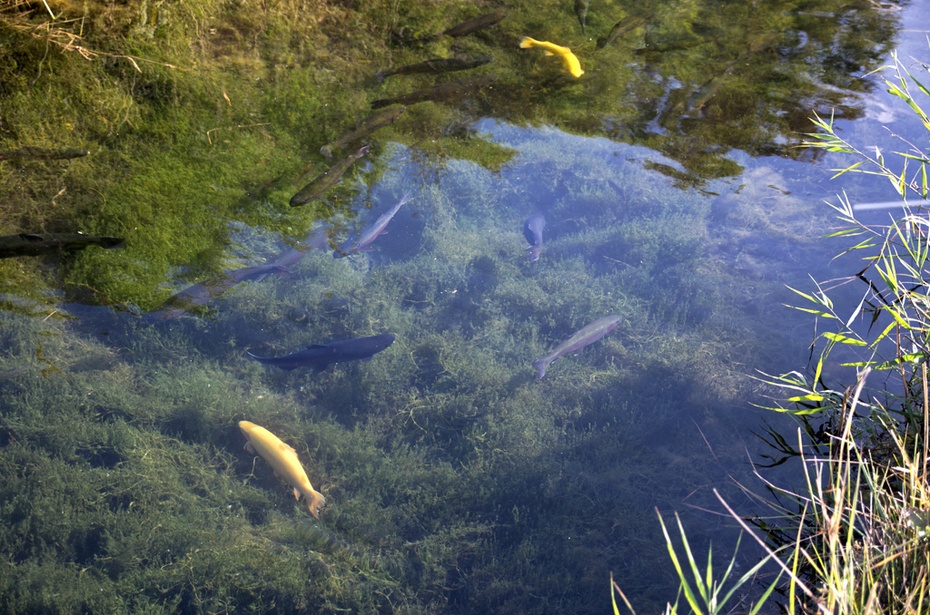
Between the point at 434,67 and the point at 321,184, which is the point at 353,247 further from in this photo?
the point at 434,67

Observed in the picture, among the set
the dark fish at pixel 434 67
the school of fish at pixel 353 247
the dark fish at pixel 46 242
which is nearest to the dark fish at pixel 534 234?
the school of fish at pixel 353 247

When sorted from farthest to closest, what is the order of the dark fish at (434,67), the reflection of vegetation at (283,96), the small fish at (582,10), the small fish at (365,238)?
the small fish at (582,10)
the dark fish at (434,67)
the small fish at (365,238)
the reflection of vegetation at (283,96)

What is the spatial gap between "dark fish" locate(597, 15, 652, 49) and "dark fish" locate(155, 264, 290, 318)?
15.8 feet

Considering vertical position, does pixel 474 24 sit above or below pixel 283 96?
above

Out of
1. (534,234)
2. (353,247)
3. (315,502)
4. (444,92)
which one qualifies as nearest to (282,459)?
(315,502)

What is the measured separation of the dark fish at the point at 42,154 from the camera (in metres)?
4.59

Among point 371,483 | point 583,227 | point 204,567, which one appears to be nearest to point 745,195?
point 583,227

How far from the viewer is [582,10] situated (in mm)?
7453

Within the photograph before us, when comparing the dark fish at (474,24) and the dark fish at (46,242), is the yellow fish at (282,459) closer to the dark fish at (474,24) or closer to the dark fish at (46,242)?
the dark fish at (46,242)

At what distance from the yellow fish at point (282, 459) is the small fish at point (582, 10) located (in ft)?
19.9

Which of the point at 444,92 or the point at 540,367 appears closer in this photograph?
the point at 540,367

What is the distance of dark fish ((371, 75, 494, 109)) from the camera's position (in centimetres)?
579

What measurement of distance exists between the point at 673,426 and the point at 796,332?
128cm

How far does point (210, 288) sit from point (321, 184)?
4.09 feet
